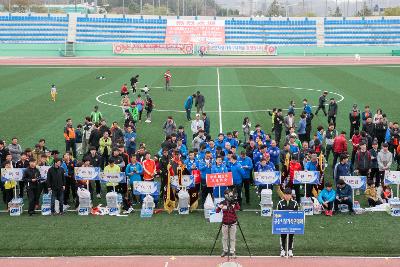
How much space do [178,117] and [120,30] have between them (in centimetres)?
5691

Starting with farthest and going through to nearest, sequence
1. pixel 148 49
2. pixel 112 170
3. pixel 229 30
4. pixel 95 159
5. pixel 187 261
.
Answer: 1. pixel 229 30
2. pixel 148 49
3. pixel 95 159
4. pixel 112 170
5. pixel 187 261

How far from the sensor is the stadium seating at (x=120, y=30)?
81.6 metres

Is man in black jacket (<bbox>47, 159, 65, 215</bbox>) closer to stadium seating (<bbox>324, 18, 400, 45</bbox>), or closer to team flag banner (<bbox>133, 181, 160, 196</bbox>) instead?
team flag banner (<bbox>133, 181, 160, 196</bbox>)

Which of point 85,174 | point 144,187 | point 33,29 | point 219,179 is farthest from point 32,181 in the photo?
point 33,29

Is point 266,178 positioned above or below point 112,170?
below

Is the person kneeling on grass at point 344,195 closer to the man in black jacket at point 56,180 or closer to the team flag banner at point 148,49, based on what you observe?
the man in black jacket at point 56,180

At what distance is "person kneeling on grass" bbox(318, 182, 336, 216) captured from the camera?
15180 mm

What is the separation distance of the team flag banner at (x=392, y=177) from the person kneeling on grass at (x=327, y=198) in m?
1.80

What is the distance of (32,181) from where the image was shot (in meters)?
15.5

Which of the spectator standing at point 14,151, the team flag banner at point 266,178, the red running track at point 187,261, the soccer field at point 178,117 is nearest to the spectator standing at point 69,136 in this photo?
the soccer field at point 178,117

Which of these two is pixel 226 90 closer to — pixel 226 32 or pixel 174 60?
pixel 174 60

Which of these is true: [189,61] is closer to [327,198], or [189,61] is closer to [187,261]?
[327,198]

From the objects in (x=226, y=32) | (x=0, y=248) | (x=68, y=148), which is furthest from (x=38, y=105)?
(x=226, y=32)

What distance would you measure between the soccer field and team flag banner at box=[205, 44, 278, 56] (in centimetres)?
1745
